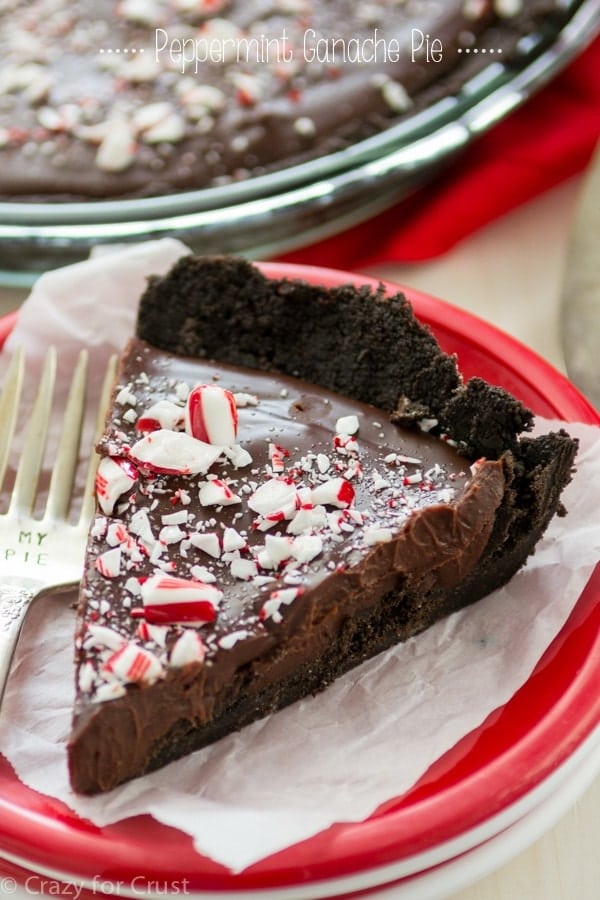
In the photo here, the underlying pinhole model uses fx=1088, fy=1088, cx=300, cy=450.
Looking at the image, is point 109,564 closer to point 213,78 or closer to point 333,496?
point 333,496

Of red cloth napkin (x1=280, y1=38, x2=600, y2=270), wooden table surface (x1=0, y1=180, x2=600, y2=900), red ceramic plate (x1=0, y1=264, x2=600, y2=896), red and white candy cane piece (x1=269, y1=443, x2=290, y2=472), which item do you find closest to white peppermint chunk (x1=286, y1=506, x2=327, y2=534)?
red and white candy cane piece (x1=269, y1=443, x2=290, y2=472)

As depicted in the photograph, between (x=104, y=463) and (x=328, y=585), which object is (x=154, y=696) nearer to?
(x=328, y=585)

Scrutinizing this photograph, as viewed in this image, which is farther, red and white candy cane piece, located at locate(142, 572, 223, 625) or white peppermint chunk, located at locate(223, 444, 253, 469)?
white peppermint chunk, located at locate(223, 444, 253, 469)

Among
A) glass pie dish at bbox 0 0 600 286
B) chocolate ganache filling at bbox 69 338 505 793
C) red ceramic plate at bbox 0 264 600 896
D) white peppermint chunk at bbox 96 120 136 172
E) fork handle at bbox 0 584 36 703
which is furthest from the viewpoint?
white peppermint chunk at bbox 96 120 136 172

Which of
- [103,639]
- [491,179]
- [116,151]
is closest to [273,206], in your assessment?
[116,151]

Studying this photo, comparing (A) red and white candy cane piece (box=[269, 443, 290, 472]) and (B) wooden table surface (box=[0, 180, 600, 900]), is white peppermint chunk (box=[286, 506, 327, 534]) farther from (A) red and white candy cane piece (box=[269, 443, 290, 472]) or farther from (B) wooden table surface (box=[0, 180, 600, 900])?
(B) wooden table surface (box=[0, 180, 600, 900])

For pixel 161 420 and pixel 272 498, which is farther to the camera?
pixel 161 420
